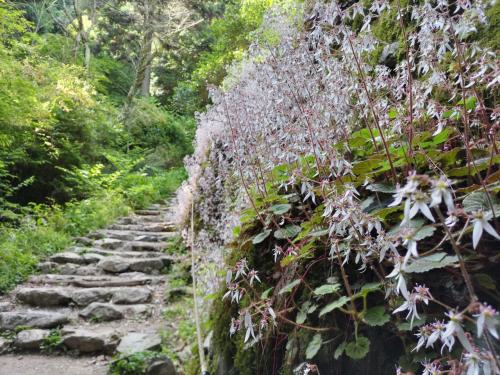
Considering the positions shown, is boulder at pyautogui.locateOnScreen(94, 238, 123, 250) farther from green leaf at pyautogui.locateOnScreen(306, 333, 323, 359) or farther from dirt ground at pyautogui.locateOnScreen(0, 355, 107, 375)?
green leaf at pyautogui.locateOnScreen(306, 333, 323, 359)

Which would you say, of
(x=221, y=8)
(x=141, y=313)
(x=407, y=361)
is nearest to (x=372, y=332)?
(x=407, y=361)

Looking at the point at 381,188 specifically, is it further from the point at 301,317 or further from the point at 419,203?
the point at 419,203

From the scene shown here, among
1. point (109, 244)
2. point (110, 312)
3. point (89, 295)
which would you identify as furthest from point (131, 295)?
point (109, 244)

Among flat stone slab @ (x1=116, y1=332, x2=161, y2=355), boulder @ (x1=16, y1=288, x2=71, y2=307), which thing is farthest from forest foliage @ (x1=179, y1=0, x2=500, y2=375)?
boulder @ (x1=16, y1=288, x2=71, y2=307)

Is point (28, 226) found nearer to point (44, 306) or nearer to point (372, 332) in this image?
point (44, 306)

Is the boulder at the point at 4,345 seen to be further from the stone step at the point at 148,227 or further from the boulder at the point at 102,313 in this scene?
the stone step at the point at 148,227

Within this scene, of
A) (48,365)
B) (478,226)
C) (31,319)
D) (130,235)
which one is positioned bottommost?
(48,365)

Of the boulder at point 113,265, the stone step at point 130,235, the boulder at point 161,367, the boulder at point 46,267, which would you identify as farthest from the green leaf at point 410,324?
the stone step at point 130,235

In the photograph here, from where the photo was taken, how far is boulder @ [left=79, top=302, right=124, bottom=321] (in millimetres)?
4375

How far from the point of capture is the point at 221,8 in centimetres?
1742

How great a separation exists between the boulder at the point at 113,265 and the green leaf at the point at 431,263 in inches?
204

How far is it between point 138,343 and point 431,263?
3112 mm

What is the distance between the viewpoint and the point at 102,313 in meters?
4.39

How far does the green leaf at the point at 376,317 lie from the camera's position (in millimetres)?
1194
